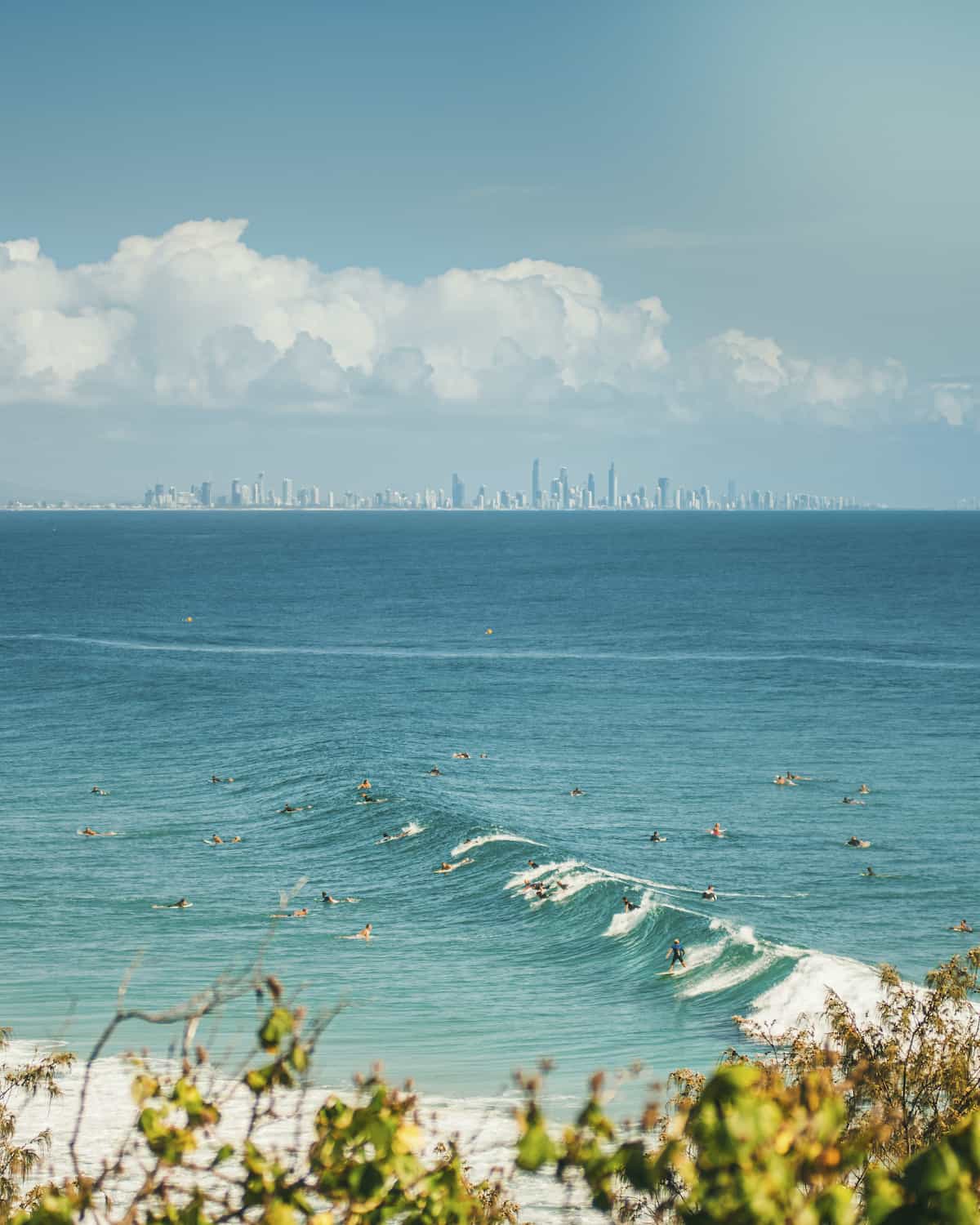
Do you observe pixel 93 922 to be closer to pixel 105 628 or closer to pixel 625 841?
pixel 625 841

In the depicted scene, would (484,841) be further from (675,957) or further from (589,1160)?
(589,1160)

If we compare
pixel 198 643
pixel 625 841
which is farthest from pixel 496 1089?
pixel 198 643

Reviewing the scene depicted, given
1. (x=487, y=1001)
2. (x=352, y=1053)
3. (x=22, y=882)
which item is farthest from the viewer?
(x=22, y=882)

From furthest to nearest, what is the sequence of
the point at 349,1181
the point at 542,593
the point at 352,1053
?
the point at 542,593, the point at 352,1053, the point at 349,1181

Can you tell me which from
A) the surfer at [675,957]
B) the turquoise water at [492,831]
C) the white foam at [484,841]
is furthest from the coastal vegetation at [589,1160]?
the white foam at [484,841]

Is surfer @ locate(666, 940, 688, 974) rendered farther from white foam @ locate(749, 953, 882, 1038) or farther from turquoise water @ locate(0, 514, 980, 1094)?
white foam @ locate(749, 953, 882, 1038)

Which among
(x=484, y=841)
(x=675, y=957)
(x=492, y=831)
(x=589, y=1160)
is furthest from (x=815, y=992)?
(x=589, y=1160)
